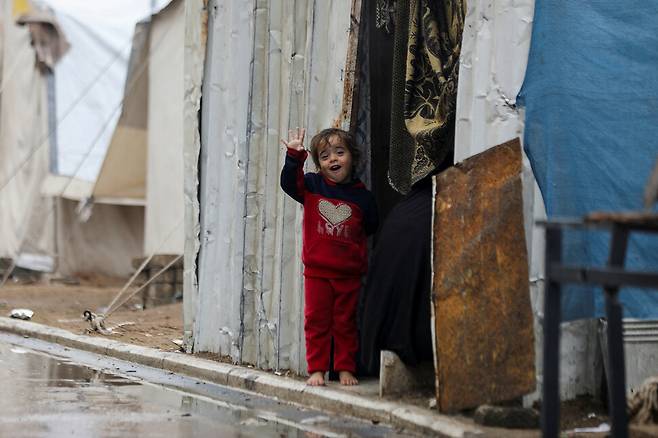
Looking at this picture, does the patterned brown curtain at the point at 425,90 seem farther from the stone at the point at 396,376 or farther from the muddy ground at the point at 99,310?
the muddy ground at the point at 99,310

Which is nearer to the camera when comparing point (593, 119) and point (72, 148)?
point (593, 119)

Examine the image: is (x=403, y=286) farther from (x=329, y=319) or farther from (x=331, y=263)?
(x=329, y=319)

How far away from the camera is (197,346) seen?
817cm

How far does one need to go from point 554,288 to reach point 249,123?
4.05 m

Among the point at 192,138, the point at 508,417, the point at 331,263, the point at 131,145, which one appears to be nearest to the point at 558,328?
the point at 508,417

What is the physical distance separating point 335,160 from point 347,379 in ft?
4.04

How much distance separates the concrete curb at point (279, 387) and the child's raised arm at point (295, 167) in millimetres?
1094

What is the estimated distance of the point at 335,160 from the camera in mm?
6500

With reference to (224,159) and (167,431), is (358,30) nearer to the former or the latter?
(224,159)

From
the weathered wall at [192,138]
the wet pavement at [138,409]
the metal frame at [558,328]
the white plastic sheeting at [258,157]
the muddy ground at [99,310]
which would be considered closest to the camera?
the metal frame at [558,328]

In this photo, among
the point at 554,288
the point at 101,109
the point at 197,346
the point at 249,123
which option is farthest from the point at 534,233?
the point at 101,109

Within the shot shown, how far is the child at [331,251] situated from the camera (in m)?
6.50

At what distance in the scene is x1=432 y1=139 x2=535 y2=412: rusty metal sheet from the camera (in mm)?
5223

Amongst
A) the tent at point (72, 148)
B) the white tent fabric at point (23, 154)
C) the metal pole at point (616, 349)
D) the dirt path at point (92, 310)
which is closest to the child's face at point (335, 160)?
the dirt path at point (92, 310)
